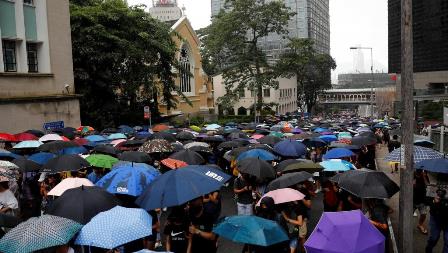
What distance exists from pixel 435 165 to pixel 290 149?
3.98m

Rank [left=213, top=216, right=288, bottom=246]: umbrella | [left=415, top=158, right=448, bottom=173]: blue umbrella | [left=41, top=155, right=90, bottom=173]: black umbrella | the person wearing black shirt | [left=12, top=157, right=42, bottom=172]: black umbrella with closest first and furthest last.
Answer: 1. [left=213, top=216, right=288, bottom=246]: umbrella
2. the person wearing black shirt
3. [left=415, top=158, right=448, bottom=173]: blue umbrella
4. [left=41, top=155, right=90, bottom=173]: black umbrella
5. [left=12, top=157, right=42, bottom=172]: black umbrella

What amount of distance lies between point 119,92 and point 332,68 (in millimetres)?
54508

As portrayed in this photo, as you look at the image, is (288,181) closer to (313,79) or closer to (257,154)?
(257,154)

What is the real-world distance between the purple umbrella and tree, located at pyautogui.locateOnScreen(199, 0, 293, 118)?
39188 mm

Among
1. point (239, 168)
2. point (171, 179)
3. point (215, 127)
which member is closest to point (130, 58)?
point (215, 127)

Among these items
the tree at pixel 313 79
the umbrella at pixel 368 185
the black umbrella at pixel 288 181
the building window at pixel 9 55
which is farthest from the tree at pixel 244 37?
the umbrella at pixel 368 185

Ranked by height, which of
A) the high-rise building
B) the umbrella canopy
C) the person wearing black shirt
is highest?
the high-rise building

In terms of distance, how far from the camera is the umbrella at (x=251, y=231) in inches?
195

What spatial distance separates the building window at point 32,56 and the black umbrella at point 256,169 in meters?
18.0

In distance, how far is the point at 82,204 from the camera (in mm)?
5668

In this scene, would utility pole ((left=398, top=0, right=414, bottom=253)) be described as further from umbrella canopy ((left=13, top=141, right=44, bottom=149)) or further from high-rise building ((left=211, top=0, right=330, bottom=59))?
high-rise building ((left=211, top=0, right=330, bottom=59))

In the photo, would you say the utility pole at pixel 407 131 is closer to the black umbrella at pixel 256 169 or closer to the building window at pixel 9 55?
the black umbrella at pixel 256 169

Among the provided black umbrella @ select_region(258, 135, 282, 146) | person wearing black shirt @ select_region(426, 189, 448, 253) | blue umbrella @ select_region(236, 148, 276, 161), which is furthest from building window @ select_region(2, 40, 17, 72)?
person wearing black shirt @ select_region(426, 189, 448, 253)

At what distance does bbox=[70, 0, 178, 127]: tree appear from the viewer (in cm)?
2892
